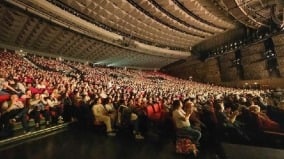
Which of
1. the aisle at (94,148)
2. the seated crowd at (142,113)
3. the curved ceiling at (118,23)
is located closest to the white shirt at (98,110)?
the seated crowd at (142,113)

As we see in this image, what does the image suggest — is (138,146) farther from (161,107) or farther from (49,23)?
(49,23)

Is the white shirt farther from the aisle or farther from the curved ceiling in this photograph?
the curved ceiling

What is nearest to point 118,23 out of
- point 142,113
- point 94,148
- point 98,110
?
point 98,110

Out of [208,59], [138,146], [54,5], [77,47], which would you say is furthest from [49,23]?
[208,59]

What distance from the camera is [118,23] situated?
22.1 m

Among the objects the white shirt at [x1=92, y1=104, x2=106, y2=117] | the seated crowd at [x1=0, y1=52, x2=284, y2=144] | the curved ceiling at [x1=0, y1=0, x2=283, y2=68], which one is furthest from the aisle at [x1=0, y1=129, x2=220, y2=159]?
the curved ceiling at [x1=0, y1=0, x2=283, y2=68]

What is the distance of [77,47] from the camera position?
23516 mm

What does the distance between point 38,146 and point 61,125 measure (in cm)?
184

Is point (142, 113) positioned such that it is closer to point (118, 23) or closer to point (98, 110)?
point (98, 110)

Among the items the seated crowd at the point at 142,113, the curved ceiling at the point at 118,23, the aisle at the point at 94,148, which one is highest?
the curved ceiling at the point at 118,23

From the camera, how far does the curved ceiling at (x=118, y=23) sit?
1723 cm

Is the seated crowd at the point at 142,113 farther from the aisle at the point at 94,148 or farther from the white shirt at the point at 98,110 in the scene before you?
the aisle at the point at 94,148

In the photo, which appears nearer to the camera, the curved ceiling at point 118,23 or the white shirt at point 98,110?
the white shirt at point 98,110

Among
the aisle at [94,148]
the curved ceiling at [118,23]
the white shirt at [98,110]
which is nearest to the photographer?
the aisle at [94,148]
